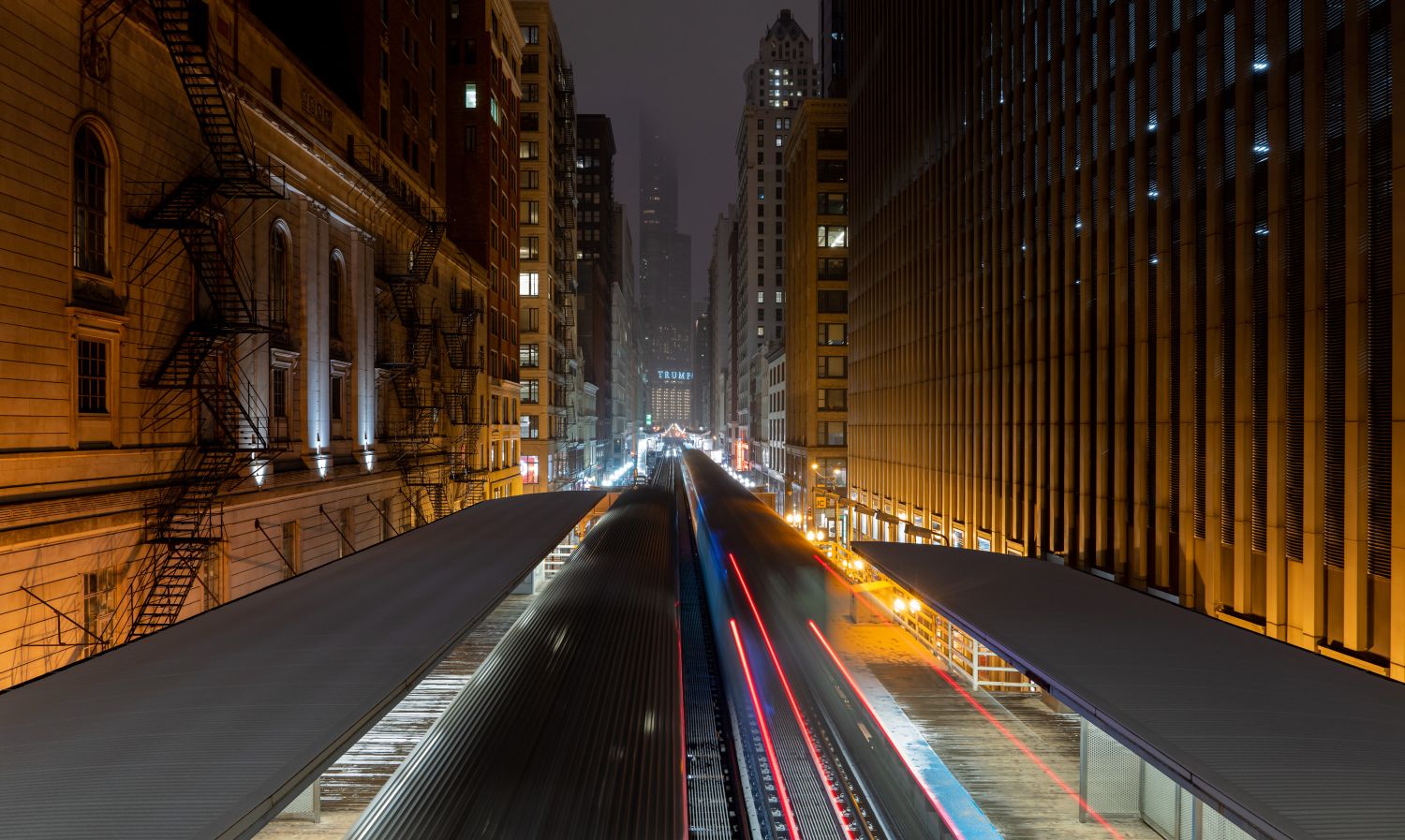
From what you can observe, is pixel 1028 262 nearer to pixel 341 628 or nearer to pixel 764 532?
pixel 764 532

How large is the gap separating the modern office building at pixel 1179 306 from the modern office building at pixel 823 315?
80.6 feet

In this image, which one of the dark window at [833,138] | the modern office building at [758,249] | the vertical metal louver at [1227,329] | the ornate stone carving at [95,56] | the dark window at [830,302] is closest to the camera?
the ornate stone carving at [95,56]

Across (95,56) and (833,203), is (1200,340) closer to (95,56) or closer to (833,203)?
(95,56)

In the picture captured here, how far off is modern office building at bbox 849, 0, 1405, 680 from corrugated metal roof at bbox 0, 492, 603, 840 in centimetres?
1899

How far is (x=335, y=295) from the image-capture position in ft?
99.8

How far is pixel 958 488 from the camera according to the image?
3812 cm

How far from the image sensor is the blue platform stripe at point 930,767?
13.5 metres

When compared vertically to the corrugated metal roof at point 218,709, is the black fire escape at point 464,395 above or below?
above

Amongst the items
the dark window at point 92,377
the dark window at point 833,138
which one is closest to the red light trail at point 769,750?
the dark window at point 92,377

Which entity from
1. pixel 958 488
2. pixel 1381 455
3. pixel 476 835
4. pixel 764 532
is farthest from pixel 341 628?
pixel 958 488

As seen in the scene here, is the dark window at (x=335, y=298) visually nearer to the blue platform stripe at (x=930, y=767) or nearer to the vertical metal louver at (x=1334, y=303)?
the blue platform stripe at (x=930, y=767)

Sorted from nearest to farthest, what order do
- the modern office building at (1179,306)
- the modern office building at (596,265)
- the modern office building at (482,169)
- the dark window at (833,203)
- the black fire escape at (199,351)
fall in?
1. the modern office building at (1179,306)
2. the black fire escape at (199,351)
3. the modern office building at (482,169)
4. the dark window at (833,203)
5. the modern office building at (596,265)

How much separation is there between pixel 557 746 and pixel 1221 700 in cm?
1021

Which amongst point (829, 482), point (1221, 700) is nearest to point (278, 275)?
point (1221, 700)
